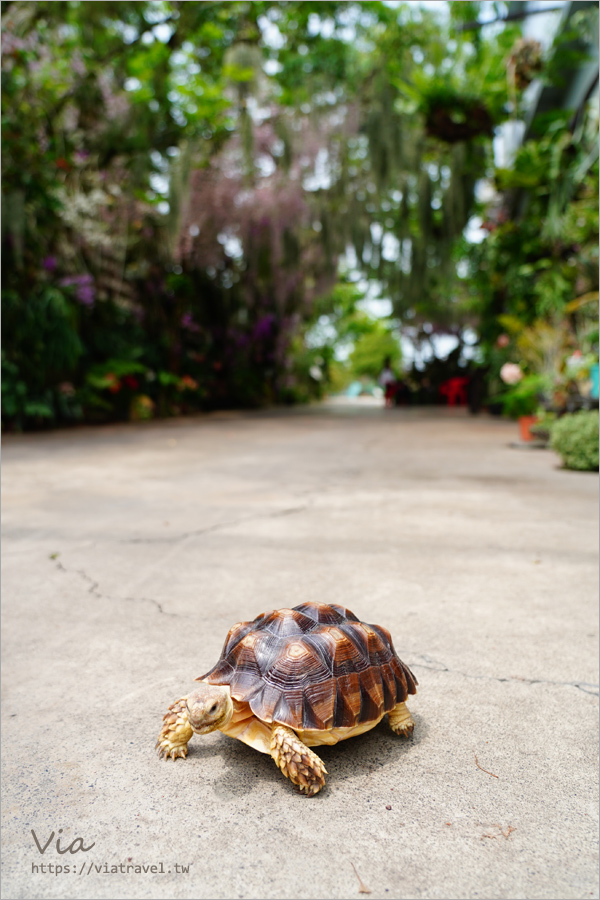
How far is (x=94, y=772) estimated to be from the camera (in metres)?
1.70

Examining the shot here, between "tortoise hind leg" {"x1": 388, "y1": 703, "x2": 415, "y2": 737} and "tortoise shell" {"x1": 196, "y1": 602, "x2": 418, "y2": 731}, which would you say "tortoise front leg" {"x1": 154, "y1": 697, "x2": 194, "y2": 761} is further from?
"tortoise hind leg" {"x1": 388, "y1": 703, "x2": 415, "y2": 737}

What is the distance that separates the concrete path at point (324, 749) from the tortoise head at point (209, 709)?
0.50 ft

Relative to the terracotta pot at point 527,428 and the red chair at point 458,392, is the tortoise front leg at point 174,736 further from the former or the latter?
the red chair at point 458,392

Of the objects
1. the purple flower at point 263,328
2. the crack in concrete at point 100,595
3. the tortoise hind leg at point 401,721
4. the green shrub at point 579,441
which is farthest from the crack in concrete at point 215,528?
the purple flower at point 263,328

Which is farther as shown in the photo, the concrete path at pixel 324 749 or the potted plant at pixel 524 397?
the potted plant at pixel 524 397

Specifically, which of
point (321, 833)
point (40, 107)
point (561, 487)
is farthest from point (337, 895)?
point (40, 107)

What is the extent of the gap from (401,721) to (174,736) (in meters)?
0.63

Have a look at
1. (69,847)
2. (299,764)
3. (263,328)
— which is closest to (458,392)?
(263,328)

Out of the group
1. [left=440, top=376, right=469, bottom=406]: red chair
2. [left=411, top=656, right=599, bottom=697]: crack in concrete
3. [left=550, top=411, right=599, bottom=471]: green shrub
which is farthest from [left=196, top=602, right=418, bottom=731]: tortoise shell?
[left=440, top=376, right=469, bottom=406]: red chair

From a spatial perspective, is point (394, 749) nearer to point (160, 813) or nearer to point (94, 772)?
point (160, 813)

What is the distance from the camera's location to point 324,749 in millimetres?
1822

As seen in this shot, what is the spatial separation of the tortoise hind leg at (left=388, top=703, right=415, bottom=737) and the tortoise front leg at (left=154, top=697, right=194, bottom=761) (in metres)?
0.57

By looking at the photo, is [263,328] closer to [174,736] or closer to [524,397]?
[524,397]

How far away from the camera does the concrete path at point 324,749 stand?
54.3 inches
